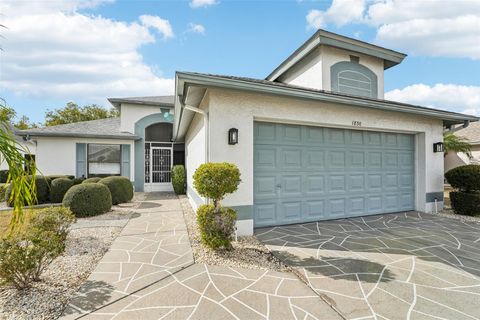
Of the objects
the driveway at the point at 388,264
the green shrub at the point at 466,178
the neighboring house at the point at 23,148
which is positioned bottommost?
the driveway at the point at 388,264

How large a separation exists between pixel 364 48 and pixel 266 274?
1061 centimetres

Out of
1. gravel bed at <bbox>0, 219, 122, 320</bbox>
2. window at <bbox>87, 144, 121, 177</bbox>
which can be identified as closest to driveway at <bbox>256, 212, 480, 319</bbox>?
gravel bed at <bbox>0, 219, 122, 320</bbox>

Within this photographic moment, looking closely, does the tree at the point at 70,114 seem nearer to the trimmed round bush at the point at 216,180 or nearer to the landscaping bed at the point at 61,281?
the landscaping bed at the point at 61,281

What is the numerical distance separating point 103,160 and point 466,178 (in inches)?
661

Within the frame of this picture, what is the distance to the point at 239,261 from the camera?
4156mm

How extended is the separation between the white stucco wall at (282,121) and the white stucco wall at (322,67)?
3049mm

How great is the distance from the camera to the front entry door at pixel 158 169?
1452 cm

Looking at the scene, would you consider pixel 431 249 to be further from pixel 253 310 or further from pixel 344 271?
pixel 253 310

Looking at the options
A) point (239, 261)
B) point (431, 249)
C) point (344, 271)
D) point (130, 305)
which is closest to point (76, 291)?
point (130, 305)

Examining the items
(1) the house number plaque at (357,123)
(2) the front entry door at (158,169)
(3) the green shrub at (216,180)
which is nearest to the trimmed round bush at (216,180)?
(3) the green shrub at (216,180)

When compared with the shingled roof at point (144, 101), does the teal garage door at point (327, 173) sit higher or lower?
lower

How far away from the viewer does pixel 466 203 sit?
780 cm

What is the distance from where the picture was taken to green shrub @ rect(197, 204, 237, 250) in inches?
174

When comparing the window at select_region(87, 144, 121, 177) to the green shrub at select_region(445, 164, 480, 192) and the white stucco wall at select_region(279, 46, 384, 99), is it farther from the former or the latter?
the green shrub at select_region(445, 164, 480, 192)
